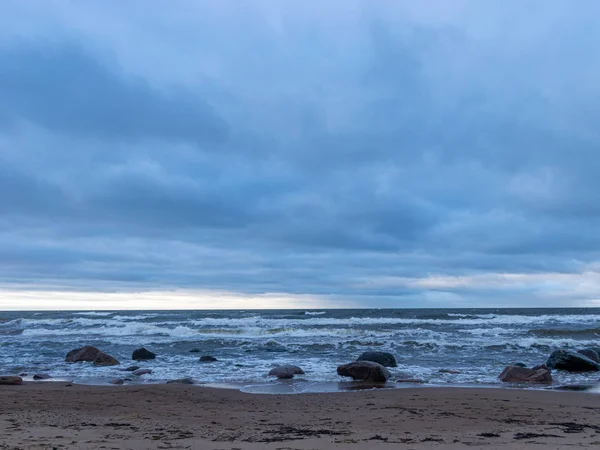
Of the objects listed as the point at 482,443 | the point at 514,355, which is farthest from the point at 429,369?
the point at 482,443

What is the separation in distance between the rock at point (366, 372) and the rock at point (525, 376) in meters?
3.25

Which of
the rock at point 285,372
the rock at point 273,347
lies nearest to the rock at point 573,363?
the rock at point 285,372

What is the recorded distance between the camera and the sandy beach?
21.3 ft

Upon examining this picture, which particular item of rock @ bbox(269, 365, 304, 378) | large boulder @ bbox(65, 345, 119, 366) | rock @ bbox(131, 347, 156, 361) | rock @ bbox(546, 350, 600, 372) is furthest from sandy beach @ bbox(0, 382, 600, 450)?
rock @ bbox(131, 347, 156, 361)

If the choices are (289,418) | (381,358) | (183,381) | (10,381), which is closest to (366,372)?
(381,358)

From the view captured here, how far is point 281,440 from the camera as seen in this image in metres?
6.59

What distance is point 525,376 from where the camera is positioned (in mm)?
13719

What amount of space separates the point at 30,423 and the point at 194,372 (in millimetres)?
8261

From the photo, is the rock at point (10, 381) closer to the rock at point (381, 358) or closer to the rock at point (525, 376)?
the rock at point (381, 358)

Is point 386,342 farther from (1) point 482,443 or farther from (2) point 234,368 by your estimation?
(1) point 482,443

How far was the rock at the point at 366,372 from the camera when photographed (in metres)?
14.0

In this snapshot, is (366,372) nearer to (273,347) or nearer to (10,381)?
(10,381)

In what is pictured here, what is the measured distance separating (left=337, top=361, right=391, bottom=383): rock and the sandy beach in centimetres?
183

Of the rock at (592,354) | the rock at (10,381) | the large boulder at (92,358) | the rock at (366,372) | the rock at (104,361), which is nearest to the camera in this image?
the rock at (10,381)
